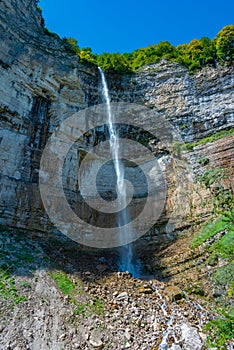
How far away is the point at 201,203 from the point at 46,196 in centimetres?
785

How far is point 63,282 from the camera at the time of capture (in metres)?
12.0

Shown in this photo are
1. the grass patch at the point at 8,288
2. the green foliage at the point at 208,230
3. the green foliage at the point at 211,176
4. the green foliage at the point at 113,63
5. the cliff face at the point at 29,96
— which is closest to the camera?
the grass patch at the point at 8,288

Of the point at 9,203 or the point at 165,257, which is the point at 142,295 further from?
the point at 9,203

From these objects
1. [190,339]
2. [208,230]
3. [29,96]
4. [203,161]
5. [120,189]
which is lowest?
[190,339]

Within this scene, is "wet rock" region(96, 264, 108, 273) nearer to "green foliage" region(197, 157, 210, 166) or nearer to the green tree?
"green foliage" region(197, 157, 210, 166)

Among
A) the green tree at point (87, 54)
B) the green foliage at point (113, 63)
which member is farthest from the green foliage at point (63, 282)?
the green tree at point (87, 54)

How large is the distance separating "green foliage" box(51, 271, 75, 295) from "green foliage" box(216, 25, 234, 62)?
54.5 feet

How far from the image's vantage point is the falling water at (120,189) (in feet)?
52.6

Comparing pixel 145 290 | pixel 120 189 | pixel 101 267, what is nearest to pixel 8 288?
pixel 101 267

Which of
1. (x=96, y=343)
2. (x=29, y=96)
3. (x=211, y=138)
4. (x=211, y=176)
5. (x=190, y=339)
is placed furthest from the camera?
(x=211, y=138)

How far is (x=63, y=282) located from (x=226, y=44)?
18.1 metres

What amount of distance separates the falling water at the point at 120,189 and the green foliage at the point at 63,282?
146 inches

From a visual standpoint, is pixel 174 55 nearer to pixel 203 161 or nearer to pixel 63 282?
pixel 203 161

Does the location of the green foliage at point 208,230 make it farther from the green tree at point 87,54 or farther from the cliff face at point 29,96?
the green tree at point 87,54
